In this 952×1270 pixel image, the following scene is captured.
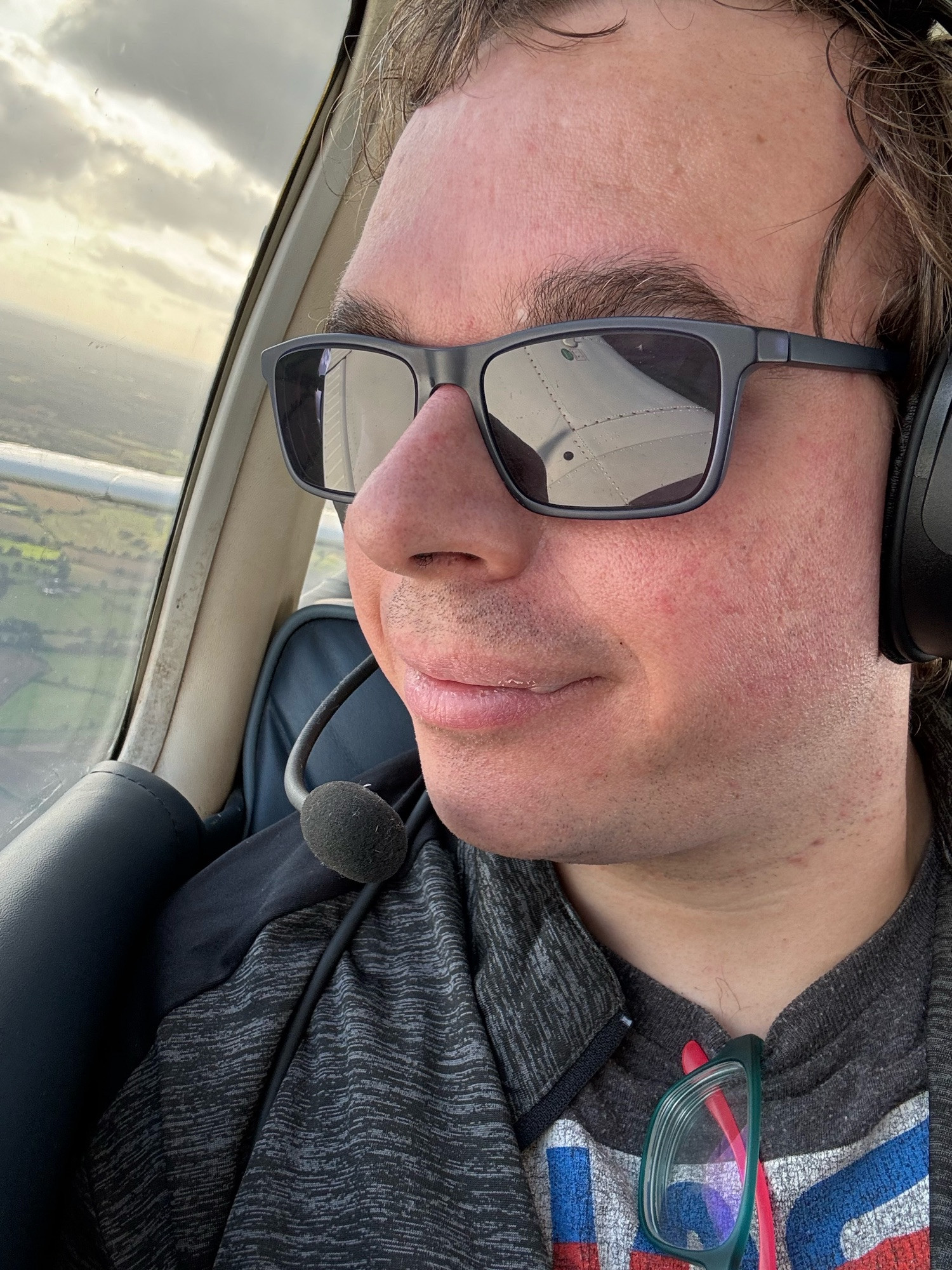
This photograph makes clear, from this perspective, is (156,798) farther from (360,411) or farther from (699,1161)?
(699,1161)

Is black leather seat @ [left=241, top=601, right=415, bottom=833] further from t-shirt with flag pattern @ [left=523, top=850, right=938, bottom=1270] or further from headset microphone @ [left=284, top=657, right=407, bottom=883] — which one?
t-shirt with flag pattern @ [left=523, top=850, right=938, bottom=1270]

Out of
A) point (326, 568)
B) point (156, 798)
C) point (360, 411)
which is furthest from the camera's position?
point (326, 568)

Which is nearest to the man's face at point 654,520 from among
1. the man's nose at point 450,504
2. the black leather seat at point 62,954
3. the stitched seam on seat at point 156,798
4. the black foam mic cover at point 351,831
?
the man's nose at point 450,504

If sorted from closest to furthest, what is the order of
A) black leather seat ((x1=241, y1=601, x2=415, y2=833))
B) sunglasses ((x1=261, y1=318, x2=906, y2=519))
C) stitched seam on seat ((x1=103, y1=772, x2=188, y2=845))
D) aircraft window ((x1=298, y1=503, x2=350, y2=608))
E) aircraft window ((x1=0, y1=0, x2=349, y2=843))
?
1. sunglasses ((x1=261, y1=318, x2=906, y2=519))
2. aircraft window ((x1=0, y1=0, x2=349, y2=843))
3. stitched seam on seat ((x1=103, y1=772, x2=188, y2=845))
4. black leather seat ((x1=241, y1=601, x2=415, y2=833))
5. aircraft window ((x1=298, y1=503, x2=350, y2=608))

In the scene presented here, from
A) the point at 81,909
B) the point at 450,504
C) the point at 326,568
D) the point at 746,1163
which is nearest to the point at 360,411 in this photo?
the point at 450,504

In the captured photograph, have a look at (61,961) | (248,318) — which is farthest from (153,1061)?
(248,318)

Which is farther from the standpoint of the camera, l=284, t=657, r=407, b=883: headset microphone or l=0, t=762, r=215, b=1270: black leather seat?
l=284, t=657, r=407, b=883: headset microphone

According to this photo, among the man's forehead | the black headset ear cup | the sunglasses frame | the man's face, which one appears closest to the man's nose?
the man's face
